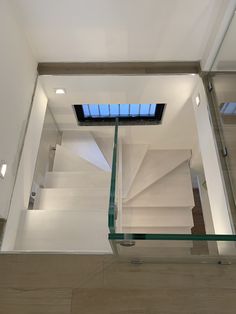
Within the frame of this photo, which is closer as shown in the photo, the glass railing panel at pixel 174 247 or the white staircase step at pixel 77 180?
the glass railing panel at pixel 174 247

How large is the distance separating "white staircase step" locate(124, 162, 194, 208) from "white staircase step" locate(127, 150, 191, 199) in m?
0.08

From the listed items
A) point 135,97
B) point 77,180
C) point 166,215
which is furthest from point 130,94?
point 166,215

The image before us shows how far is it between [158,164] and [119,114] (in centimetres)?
106

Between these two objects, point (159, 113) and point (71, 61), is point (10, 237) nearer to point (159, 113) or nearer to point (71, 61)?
point (71, 61)

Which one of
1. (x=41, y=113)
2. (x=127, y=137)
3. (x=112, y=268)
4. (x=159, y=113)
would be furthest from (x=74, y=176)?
(x=112, y=268)

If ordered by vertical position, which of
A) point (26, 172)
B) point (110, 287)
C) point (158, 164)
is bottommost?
point (110, 287)

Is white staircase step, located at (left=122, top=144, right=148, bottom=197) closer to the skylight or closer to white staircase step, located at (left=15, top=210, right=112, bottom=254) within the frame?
the skylight

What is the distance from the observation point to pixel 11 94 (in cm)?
181

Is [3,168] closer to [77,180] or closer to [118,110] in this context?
[77,180]

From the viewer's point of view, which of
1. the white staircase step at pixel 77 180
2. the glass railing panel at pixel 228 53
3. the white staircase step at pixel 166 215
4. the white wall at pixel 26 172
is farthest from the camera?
the white staircase step at pixel 77 180

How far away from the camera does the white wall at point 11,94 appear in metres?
1.69

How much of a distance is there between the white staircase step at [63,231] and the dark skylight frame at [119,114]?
175 cm

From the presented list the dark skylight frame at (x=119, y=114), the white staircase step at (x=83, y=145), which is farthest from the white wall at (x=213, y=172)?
the white staircase step at (x=83, y=145)

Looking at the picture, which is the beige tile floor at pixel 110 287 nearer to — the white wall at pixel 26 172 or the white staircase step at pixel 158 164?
the white wall at pixel 26 172
